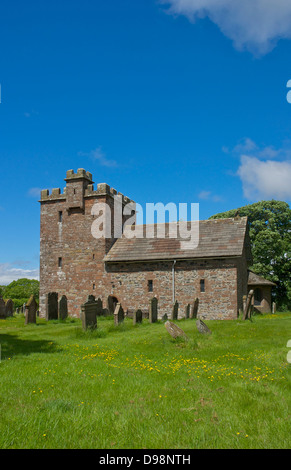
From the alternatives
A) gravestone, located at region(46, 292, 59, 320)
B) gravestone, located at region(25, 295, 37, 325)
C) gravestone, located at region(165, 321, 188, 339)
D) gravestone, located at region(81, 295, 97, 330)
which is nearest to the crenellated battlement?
gravestone, located at region(46, 292, 59, 320)

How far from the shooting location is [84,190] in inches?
1164

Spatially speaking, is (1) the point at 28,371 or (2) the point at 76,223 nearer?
(1) the point at 28,371

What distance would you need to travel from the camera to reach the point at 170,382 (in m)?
7.34

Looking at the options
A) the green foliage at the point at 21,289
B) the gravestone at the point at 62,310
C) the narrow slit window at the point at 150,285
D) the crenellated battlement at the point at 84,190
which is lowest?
the green foliage at the point at 21,289

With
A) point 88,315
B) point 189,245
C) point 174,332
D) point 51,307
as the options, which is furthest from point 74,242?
point 174,332

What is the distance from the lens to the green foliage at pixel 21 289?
60.1 meters

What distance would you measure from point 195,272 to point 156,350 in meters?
14.5

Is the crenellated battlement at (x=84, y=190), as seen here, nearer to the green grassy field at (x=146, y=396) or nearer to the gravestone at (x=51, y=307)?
the gravestone at (x=51, y=307)

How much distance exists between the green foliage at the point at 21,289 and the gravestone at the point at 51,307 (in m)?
38.5

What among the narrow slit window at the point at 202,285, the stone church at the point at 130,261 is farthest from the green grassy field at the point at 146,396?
the narrow slit window at the point at 202,285

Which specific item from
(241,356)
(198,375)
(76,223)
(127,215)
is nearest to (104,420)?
(198,375)

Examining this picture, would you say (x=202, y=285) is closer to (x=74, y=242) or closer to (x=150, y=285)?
(x=150, y=285)

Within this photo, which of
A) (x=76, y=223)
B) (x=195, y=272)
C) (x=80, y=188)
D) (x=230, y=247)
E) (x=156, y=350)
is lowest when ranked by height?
(x=156, y=350)
